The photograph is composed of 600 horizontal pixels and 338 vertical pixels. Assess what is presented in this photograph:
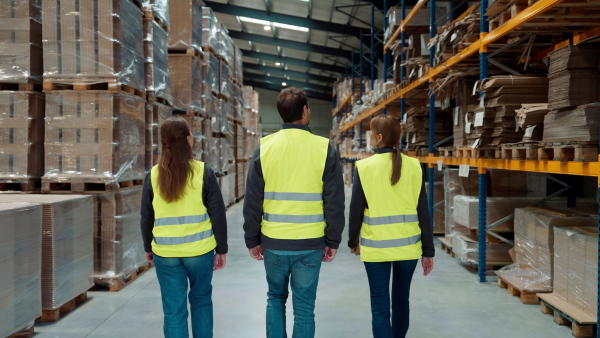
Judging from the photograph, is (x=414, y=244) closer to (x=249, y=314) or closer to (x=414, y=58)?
(x=249, y=314)

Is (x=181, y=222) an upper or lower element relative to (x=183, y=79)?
lower

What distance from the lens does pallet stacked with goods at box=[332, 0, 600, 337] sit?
3.90 meters

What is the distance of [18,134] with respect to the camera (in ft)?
16.5

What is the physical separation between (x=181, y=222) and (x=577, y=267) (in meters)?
3.28

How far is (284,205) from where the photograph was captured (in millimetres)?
2770

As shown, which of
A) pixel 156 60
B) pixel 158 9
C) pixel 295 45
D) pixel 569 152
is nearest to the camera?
pixel 569 152

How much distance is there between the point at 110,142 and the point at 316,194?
10.2 feet

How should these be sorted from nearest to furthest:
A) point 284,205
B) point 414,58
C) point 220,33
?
point 284,205, point 414,58, point 220,33

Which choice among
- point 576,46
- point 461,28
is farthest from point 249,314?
point 461,28

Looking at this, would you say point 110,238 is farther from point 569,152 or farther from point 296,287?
point 569,152

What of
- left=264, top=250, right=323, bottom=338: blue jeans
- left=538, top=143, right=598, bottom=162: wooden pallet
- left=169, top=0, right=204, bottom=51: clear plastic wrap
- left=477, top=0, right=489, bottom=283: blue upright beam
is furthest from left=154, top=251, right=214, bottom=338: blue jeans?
left=169, top=0, right=204, bottom=51: clear plastic wrap

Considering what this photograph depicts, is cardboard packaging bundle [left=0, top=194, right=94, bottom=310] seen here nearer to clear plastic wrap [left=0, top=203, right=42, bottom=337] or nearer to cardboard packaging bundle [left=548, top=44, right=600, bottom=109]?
clear plastic wrap [left=0, top=203, right=42, bottom=337]

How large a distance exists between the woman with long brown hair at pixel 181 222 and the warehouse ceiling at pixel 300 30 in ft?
36.6

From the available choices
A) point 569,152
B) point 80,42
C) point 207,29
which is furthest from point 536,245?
point 207,29
